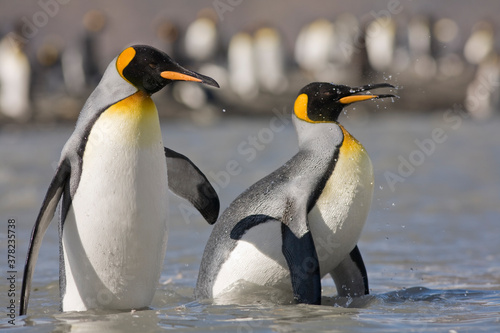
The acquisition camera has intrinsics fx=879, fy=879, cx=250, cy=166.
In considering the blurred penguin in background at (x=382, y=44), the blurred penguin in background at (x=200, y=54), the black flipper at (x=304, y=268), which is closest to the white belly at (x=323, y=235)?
the black flipper at (x=304, y=268)

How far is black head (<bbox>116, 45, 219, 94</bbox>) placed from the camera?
3592 millimetres

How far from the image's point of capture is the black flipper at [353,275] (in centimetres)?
429

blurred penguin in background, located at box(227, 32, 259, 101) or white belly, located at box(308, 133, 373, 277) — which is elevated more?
blurred penguin in background, located at box(227, 32, 259, 101)

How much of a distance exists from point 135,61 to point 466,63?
89.6 ft

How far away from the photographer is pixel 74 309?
372cm

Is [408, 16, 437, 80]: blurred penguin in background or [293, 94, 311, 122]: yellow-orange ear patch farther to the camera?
[408, 16, 437, 80]: blurred penguin in background

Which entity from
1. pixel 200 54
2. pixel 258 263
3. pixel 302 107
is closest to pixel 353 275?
pixel 258 263

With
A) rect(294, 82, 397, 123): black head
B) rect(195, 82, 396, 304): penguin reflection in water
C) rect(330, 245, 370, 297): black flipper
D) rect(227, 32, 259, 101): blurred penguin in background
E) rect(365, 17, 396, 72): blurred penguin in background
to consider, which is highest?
rect(365, 17, 396, 72): blurred penguin in background

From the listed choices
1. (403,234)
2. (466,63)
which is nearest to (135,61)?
(403,234)

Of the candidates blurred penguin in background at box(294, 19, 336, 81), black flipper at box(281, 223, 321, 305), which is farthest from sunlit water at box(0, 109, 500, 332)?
blurred penguin in background at box(294, 19, 336, 81)

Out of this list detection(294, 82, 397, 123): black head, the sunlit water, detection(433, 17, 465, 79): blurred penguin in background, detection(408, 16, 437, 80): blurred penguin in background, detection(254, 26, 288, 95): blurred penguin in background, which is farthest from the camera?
detection(408, 16, 437, 80): blurred penguin in background

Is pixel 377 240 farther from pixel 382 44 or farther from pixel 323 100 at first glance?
pixel 382 44

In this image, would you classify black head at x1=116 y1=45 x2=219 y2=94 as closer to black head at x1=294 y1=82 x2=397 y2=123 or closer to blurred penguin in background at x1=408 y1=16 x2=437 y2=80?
black head at x1=294 y1=82 x2=397 y2=123

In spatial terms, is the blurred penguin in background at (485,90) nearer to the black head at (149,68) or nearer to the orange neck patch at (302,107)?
the orange neck patch at (302,107)
